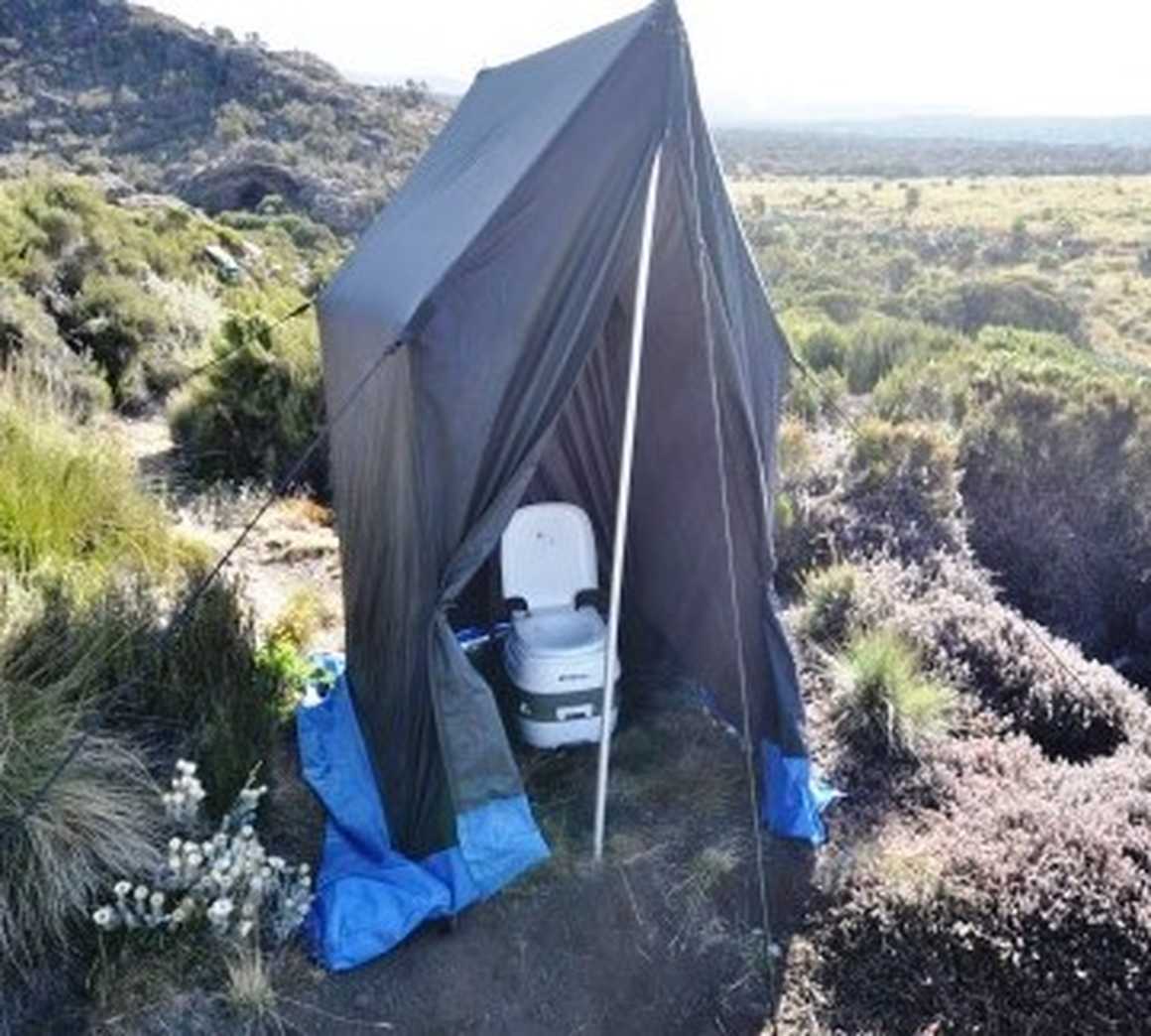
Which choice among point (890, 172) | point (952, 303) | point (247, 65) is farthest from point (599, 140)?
point (890, 172)

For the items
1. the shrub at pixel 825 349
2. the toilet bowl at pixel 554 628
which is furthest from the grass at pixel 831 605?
the shrub at pixel 825 349

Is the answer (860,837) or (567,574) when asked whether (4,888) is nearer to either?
(567,574)

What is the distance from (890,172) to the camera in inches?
2972

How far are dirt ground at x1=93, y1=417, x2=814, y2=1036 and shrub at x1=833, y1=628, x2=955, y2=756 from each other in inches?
24.6

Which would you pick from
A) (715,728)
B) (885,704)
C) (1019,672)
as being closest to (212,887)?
(715,728)

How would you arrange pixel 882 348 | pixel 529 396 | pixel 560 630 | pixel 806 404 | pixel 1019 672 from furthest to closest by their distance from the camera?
pixel 882 348 < pixel 806 404 < pixel 1019 672 < pixel 560 630 < pixel 529 396

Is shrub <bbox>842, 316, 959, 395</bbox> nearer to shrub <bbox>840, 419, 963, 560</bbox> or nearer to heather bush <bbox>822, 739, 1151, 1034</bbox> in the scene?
shrub <bbox>840, 419, 963, 560</bbox>

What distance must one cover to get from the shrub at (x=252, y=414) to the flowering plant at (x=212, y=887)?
5.09 meters

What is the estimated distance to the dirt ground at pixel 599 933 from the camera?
4105mm

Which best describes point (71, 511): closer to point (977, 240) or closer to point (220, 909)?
point (220, 909)

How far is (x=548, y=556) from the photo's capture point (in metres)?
5.87

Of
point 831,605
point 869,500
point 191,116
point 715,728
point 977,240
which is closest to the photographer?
point 715,728

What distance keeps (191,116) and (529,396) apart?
37.9 m

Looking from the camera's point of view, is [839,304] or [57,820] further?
[839,304]
